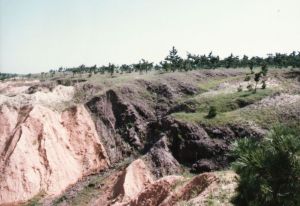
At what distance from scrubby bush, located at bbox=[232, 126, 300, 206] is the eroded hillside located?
2281 cm

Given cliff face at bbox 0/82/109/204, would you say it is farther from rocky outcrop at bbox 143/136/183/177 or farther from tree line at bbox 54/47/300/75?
tree line at bbox 54/47/300/75

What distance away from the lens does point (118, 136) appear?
65438 millimetres

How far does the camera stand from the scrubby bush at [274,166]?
14648 millimetres

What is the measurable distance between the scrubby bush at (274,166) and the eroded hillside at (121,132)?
2281 centimetres

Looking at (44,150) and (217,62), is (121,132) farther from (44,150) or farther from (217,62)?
(217,62)

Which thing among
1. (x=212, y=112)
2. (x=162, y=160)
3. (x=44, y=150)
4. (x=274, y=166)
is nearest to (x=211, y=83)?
A: (x=212, y=112)

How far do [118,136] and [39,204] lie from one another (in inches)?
713

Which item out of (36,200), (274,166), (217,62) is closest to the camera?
(274,166)

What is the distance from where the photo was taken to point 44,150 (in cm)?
6000

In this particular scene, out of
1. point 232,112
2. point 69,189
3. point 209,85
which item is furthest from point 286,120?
point 69,189

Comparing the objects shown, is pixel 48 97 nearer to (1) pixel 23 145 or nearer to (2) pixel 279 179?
(1) pixel 23 145

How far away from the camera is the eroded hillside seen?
5247 centimetres

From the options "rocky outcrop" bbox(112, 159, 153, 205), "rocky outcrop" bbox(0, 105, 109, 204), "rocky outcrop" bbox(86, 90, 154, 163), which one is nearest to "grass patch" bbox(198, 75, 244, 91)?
"rocky outcrop" bbox(86, 90, 154, 163)

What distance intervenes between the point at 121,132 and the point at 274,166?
52.0 meters
